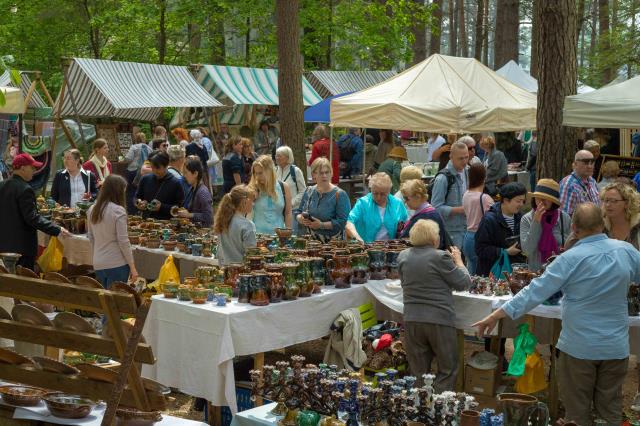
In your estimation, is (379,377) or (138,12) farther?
(138,12)

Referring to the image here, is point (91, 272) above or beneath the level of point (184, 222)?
beneath

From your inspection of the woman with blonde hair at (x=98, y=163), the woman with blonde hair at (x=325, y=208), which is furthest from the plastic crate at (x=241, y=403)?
the woman with blonde hair at (x=98, y=163)

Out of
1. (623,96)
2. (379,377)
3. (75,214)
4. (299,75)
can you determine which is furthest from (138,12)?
(379,377)

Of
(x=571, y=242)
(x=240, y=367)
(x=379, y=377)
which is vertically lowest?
(x=240, y=367)

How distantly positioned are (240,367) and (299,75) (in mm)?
7174

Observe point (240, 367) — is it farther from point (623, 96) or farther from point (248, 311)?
point (623, 96)

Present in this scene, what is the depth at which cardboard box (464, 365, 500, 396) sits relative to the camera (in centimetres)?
627

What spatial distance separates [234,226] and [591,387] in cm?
295

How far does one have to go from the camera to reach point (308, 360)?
751 cm

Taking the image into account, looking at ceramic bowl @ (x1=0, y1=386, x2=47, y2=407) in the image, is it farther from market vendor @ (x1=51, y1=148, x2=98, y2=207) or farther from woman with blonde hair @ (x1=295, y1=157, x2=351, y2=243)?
market vendor @ (x1=51, y1=148, x2=98, y2=207)

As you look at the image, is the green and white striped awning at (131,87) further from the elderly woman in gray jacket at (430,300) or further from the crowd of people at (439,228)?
the elderly woman in gray jacket at (430,300)

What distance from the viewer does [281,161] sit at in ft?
30.7

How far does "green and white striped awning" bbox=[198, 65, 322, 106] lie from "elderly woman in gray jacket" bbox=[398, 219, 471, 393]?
12.2m

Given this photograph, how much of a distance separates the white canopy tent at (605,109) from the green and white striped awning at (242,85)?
30.0 ft
